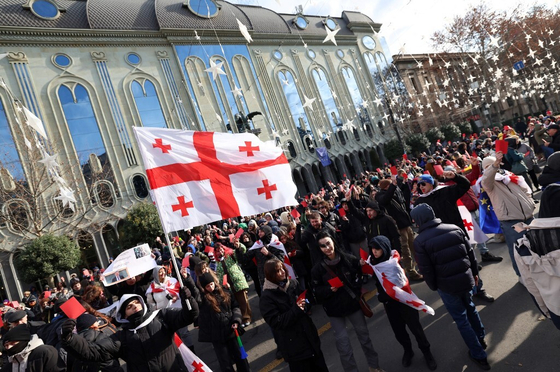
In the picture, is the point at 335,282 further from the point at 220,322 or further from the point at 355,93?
the point at 355,93

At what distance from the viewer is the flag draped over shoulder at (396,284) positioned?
10.9 feet

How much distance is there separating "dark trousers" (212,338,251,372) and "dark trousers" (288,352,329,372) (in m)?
0.88

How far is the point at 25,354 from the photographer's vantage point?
3.13 meters

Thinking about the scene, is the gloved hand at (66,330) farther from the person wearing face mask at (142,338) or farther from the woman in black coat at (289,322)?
the woman in black coat at (289,322)

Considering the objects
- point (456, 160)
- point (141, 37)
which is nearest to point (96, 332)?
point (456, 160)

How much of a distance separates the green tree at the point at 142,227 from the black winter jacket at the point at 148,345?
53.5 ft

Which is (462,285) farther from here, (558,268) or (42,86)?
(42,86)

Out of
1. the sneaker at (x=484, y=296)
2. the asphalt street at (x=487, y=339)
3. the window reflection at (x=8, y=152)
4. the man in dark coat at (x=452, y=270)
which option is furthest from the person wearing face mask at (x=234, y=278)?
the window reflection at (x=8, y=152)

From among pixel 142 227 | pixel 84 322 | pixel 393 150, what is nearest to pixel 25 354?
pixel 84 322

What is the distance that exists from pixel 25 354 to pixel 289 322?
269 centimetres

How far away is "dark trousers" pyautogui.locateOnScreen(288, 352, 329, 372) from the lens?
3.25 metres

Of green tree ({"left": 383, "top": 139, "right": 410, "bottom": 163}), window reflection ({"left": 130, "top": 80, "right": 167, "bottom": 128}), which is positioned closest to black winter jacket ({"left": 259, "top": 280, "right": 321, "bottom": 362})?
window reflection ({"left": 130, "top": 80, "right": 167, "bottom": 128})

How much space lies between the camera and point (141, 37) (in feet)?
81.4

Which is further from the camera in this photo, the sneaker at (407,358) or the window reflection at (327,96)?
the window reflection at (327,96)
